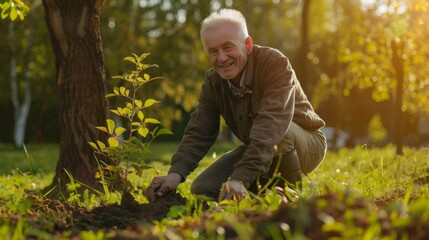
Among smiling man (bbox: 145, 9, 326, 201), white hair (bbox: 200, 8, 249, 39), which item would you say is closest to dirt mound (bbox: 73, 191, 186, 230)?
smiling man (bbox: 145, 9, 326, 201)

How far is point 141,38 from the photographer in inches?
1026

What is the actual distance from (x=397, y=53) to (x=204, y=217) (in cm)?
1021

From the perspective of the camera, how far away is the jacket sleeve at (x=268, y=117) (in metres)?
4.46

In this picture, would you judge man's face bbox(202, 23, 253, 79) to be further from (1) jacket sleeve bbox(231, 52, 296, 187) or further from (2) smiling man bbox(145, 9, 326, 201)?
(1) jacket sleeve bbox(231, 52, 296, 187)

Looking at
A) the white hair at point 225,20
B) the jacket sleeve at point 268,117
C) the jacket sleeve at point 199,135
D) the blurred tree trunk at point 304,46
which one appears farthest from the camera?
the blurred tree trunk at point 304,46

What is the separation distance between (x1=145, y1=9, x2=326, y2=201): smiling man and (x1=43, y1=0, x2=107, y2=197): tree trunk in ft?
4.77

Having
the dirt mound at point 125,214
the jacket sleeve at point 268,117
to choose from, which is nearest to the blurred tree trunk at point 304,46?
the jacket sleeve at point 268,117

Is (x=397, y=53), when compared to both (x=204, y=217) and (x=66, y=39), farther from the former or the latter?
(x=204, y=217)

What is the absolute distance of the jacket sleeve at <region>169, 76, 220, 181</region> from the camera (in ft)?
16.6

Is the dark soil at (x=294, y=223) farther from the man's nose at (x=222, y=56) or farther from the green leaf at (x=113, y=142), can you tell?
the man's nose at (x=222, y=56)

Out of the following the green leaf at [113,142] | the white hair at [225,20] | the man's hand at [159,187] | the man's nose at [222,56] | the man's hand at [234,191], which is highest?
the white hair at [225,20]

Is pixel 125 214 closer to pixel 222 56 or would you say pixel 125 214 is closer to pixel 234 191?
pixel 234 191

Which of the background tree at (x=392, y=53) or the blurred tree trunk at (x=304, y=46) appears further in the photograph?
the blurred tree trunk at (x=304, y=46)

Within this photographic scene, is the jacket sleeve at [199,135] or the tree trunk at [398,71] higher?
the jacket sleeve at [199,135]
